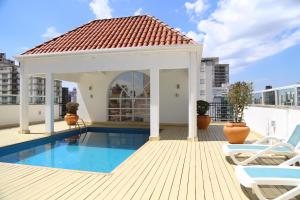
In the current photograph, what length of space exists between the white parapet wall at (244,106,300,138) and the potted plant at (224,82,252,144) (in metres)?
1.05

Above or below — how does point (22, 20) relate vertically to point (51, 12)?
below

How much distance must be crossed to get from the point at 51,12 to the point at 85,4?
2.23 meters

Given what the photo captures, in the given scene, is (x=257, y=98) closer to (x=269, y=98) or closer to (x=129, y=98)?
(x=269, y=98)

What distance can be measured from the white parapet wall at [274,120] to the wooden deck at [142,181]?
4.71 ft

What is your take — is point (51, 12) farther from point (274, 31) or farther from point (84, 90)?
point (84, 90)

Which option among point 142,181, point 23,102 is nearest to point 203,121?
point 142,181

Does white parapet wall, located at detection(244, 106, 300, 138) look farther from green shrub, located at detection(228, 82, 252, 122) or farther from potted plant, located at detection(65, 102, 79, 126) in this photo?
potted plant, located at detection(65, 102, 79, 126)

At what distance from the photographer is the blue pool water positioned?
7.74m

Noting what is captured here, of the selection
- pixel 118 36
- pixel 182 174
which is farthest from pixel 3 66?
pixel 182 174

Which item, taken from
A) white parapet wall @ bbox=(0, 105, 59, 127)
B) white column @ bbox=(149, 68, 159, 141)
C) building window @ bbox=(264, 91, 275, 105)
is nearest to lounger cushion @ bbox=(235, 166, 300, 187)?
building window @ bbox=(264, 91, 275, 105)

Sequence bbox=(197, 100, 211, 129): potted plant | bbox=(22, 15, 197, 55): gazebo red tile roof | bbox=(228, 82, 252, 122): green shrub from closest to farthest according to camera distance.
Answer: bbox=(228, 82, 252, 122): green shrub < bbox=(22, 15, 197, 55): gazebo red tile roof < bbox=(197, 100, 211, 129): potted plant

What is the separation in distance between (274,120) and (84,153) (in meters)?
6.72

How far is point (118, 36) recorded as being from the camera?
1177 cm

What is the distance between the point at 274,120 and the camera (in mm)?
8820
